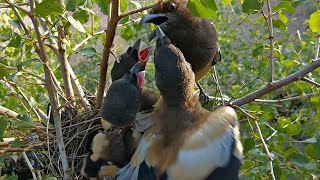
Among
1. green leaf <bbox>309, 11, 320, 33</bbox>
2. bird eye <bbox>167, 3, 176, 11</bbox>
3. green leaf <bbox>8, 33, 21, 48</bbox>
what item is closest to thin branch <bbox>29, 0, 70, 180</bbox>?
green leaf <bbox>8, 33, 21, 48</bbox>

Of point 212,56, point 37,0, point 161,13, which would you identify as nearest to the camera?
point 37,0

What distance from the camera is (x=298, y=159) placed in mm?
1499

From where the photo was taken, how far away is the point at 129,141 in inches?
60.8

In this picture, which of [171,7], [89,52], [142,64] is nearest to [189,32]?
[171,7]

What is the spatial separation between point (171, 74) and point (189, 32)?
1.59 ft

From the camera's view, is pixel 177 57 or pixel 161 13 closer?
pixel 177 57

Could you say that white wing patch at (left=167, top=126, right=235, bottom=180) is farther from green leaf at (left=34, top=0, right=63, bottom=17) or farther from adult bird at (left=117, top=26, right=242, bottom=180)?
green leaf at (left=34, top=0, right=63, bottom=17)

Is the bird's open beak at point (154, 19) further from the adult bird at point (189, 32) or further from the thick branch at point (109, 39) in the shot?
the thick branch at point (109, 39)

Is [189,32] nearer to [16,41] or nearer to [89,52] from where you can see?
[89,52]

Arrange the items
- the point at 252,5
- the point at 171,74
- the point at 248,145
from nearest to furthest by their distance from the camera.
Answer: the point at 171,74 → the point at 252,5 → the point at 248,145

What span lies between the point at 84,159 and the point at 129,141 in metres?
0.14

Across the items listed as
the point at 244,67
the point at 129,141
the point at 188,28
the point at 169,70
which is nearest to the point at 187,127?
the point at 169,70

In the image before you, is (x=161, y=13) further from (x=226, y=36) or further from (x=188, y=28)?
(x=226, y=36)

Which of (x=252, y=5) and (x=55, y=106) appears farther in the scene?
(x=55, y=106)
